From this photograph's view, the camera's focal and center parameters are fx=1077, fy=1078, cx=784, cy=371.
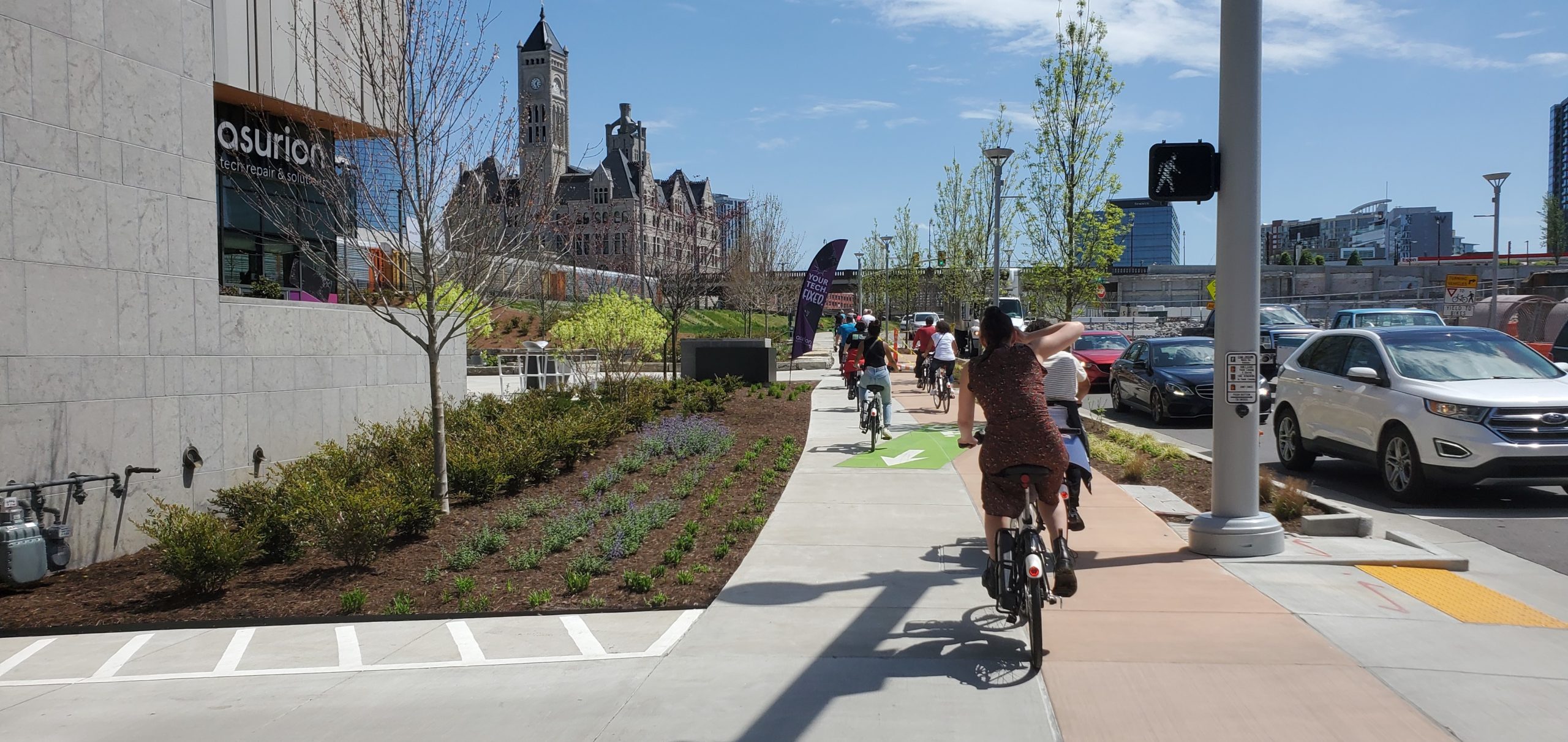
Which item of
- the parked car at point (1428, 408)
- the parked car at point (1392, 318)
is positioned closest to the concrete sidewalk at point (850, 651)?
the parked car at point (1428, 408)

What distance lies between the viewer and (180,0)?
9.68 metres

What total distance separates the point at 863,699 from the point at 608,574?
3146 millimetres

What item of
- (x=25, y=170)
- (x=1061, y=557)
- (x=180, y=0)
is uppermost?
(x=180, y=0)

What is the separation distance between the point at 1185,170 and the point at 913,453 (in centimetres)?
656

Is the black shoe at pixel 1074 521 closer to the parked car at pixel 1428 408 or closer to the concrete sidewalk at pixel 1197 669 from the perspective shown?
the concrete sidewalk at pixel 1197 669

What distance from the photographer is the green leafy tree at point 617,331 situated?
19094 millimetres

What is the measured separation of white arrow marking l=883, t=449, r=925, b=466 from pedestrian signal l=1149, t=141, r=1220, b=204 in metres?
5.63

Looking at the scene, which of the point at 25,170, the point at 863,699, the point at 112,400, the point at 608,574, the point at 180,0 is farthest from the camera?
the point at 180,0

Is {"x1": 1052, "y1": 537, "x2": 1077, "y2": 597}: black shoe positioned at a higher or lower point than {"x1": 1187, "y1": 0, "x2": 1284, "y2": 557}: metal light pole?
lower

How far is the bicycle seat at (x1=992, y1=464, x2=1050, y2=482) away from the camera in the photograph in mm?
5473

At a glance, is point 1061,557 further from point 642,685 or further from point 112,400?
point 112,400

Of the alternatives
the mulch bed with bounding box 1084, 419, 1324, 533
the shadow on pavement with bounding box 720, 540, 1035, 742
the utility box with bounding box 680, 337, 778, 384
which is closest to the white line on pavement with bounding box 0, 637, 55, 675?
the shadow on pavement with bounding box 720, 540, 1035, 742

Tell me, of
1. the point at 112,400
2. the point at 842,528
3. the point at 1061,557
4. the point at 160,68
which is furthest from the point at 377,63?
the point at 1061,557

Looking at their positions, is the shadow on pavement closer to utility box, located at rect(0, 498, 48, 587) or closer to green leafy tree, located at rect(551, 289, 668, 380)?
utility box, located at rect(0, 498, 48, 587)
